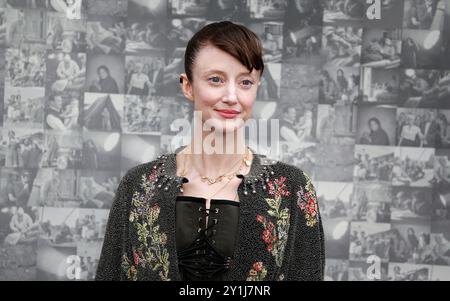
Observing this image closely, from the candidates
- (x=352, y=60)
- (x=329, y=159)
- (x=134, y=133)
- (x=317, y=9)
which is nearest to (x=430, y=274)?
(x=329, y=159)

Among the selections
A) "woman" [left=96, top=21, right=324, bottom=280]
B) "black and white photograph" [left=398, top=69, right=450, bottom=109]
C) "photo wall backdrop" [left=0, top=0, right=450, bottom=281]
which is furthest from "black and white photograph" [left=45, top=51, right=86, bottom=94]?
"black and white photograph" [left=398, top=69, right=450, bottom=109]

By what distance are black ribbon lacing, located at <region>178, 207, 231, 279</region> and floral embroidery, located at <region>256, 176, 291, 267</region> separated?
133mm

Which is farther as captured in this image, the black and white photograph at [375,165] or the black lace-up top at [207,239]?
the black and white photograph at [375,165]

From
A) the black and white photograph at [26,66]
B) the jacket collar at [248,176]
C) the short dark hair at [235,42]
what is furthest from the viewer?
the black and white photograph at [26,66]

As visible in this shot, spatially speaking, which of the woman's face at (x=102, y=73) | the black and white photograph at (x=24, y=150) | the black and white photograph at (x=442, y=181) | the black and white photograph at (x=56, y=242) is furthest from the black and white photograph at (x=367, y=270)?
the black and white photograph at (x=24, y=150)

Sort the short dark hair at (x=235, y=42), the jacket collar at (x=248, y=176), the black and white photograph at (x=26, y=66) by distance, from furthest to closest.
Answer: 1. the black and white photograph at (x=26, y=66)
2. the jacket collar at (x=248, y=176)
3. the short dark hair at (x=235, y=42)

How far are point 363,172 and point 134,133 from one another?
41.3 inches

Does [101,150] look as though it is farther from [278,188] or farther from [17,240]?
[278,188]

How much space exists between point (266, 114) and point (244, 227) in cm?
102

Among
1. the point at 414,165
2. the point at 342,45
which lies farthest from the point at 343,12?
the point at 414,165

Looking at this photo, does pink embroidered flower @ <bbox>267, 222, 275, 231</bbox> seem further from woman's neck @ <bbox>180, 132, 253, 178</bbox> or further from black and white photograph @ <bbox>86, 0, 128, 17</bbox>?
black and white photograph @ <bbox>86, 0, 128, 17</bbox>

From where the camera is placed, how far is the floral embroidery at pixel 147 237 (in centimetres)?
173

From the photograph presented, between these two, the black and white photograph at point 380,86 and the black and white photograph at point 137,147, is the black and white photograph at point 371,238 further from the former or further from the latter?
the black and white photograph at point 137,147

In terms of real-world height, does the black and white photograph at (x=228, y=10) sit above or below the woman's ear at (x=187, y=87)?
above
